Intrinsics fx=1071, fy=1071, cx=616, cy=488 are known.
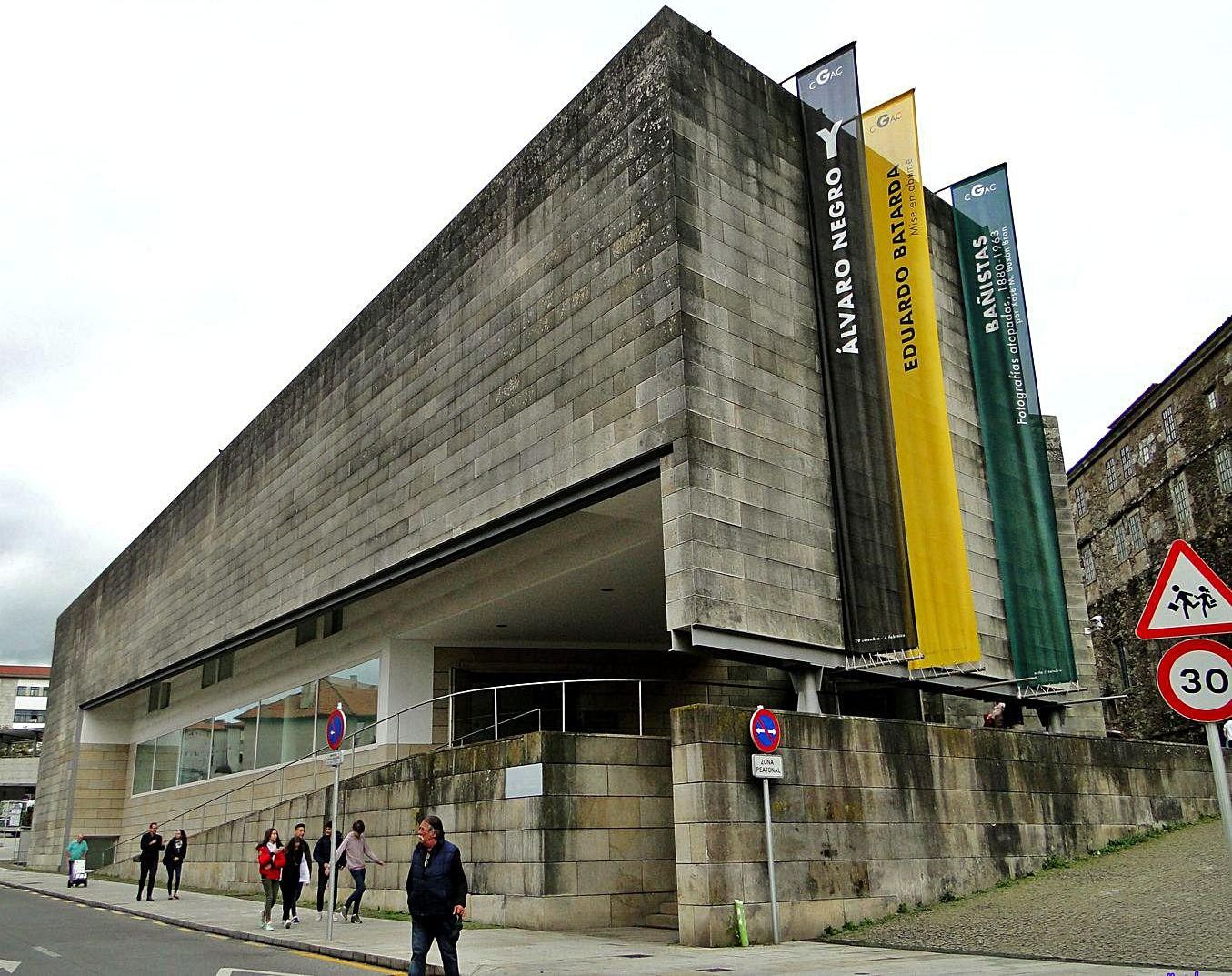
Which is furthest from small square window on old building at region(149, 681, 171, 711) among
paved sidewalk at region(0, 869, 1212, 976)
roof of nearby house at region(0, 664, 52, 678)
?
roof of nearby house at region(0, 664, 52, 678)

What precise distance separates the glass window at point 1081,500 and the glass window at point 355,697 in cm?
3756

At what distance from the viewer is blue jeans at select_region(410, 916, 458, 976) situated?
8383mm

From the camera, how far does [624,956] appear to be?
1178cm

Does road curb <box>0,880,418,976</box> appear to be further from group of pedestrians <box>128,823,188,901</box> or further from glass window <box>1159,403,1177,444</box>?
glass window <box>1159,403,1177,444</box>

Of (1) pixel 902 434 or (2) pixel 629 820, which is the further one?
(1) pixel 902 434

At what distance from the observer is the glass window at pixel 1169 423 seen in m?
41.0

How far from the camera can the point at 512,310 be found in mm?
19359

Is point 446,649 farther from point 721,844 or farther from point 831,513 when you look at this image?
point 721,844

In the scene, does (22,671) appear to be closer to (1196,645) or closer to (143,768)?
(143,768)

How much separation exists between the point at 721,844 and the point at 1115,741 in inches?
419

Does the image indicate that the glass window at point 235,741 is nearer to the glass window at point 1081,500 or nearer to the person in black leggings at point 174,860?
the person in black leggings at point 174,860

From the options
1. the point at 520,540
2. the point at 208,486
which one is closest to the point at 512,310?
the point at 520,540

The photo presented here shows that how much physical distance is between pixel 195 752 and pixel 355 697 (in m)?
13.7

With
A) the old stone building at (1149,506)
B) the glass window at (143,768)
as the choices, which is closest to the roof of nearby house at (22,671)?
the glass window at (143,768)
